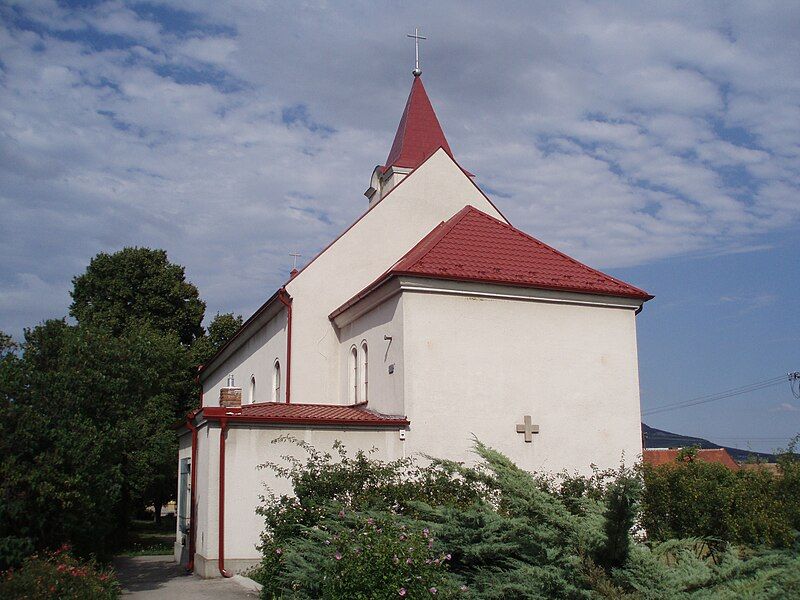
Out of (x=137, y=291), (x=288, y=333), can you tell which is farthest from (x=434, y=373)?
(x=137, y=291)

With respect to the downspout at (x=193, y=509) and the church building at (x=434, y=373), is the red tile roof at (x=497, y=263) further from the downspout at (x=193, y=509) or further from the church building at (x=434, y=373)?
the downspout at (x=193, y=509)

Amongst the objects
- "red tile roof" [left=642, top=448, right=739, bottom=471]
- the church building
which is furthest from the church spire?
"red tile roof" [left=642, top=448, right=739, bottom=471]

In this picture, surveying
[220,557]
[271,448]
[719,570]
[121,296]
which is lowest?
[220,557]

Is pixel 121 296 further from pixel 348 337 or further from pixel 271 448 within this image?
pixel 271 448

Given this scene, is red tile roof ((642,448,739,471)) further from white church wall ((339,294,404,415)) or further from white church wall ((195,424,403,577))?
white church wall ((195,424,403,577))

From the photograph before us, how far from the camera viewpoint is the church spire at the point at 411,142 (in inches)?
1057

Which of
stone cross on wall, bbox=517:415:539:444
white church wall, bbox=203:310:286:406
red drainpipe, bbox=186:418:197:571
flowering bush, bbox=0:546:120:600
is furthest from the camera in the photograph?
white church wall, bbox=203:310:286:406

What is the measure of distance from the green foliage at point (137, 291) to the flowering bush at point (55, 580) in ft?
86.0

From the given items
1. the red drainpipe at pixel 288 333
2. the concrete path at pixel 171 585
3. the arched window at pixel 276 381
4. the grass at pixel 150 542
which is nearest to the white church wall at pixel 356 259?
the red drainpipe at pixel 288 333

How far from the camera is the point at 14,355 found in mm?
13203

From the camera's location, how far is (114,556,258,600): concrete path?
540 inches

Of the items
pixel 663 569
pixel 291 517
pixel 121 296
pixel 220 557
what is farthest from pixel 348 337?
pixel 121 296

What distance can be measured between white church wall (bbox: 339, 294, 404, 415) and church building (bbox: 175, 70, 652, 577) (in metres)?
0.05

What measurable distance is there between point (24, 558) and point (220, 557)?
4756mm
